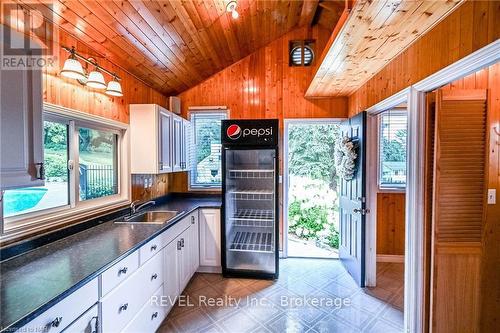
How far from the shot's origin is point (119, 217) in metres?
2.47

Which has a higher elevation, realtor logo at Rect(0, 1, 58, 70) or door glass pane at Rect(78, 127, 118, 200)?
realtor logo at Rect(0, 1, 58, 70)

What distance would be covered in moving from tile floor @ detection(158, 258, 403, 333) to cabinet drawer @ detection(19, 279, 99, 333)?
3.71 feet

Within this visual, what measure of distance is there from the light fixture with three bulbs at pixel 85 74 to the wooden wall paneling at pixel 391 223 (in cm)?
352

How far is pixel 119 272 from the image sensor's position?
58.7 inches

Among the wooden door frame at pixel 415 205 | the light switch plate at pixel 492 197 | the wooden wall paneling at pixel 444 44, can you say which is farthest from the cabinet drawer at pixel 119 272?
the light switch plate at pixel 492 197

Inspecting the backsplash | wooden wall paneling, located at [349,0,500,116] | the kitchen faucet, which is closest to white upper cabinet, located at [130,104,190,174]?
the backsplash

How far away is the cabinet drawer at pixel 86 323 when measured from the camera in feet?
3.80

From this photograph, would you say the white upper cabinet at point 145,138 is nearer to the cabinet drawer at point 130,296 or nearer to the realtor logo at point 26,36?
the realtor logo at point 26,36

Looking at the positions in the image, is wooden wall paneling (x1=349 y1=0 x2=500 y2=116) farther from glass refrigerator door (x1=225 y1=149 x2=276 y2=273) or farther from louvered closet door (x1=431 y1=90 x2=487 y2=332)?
glass refrigerator door (x1=225 y1=149 x2=276 y2=273)

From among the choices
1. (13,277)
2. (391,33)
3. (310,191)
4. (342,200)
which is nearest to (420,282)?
(342,200)

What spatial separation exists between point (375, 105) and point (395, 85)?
38 cm

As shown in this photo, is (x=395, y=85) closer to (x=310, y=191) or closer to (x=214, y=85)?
(x=214, y=85)

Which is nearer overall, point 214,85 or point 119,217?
point 119,217

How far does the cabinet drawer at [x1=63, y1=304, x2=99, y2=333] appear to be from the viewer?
1159 mm
